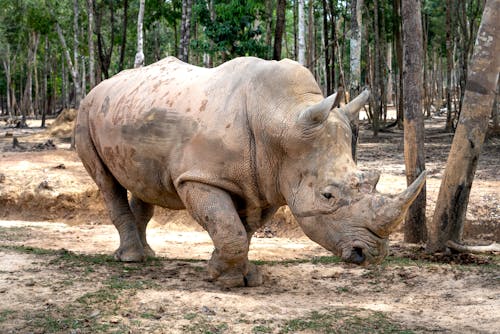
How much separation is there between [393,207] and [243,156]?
1.60 metres

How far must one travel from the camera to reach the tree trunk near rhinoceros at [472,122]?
7.77 meters

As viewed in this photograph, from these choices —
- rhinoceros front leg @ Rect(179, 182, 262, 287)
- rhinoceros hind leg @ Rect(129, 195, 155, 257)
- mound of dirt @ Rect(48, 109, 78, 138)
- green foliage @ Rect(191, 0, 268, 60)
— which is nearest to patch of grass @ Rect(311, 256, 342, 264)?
rhinoceros front leg @ Rect(179, 182, 262, 287)

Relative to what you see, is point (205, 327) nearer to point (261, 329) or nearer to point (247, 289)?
point (261, 329)

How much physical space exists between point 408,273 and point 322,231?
182 centimetres

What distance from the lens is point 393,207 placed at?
5.40m

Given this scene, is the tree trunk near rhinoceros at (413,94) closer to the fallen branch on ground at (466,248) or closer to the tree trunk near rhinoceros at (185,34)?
the fallen branch on ground at (466,248)

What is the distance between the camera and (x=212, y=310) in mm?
5699

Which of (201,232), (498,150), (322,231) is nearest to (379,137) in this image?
(498,150)

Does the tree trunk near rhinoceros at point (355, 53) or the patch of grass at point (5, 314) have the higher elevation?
the tree trunk near rhinoceros at point (355, 53)

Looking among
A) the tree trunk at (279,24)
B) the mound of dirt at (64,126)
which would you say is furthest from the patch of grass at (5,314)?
the mound of dirt at (64,126)

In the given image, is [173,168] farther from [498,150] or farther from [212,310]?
[498,150]

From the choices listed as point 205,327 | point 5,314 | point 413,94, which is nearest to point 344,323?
point 205,327

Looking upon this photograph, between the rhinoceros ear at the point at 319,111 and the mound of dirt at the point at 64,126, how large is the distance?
19415 mm

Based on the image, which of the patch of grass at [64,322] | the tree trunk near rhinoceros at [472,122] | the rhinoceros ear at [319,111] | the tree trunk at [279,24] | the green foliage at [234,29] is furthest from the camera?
the green foliage at [234,29]
